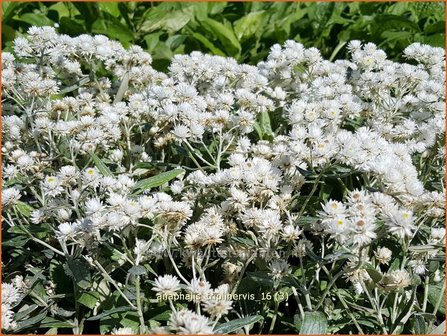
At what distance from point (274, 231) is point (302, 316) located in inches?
9.2

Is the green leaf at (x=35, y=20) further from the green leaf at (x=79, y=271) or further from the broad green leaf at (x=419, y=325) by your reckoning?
the broad green leaf at (x=419, y=325)

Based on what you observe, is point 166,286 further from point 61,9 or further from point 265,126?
point 61,9

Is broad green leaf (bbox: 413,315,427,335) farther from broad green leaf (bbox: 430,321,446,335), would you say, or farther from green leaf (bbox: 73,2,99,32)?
green leaf (bbox: 73,2,99,32)

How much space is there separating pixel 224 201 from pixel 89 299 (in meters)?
0.49

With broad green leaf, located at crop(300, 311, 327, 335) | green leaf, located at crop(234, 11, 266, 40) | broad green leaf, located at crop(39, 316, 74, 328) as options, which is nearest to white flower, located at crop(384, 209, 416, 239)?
broad green leaf, located at crop(300, 311, 327, 335)

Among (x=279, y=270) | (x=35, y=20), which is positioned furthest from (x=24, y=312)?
(x=35, y=20)

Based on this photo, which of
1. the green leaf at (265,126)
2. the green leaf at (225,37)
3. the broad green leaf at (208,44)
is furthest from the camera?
the green leaf at (225,37)

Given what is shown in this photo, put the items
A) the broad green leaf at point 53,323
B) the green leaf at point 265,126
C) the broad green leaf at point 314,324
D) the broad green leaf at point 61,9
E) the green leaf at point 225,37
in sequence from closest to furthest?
1. the broad green leaf at point 314,324
2. the broad green leaf at point 53,323
3. the green leaf at point 265,126
4. the green leaf at point 225,37
5. the broad green leaf at point 61,9

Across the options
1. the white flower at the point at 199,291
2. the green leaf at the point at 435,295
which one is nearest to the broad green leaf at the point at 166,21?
the green leaf at the point at 435,295

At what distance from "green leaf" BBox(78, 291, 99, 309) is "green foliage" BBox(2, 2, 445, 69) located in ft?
6.49

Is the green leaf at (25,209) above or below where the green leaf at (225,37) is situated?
below

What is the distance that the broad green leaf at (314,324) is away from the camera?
5.12ft

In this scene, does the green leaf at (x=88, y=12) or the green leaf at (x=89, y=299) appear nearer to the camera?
the green leaf at (x=89, y=299)

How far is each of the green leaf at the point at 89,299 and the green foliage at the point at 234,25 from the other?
77.8 inches
